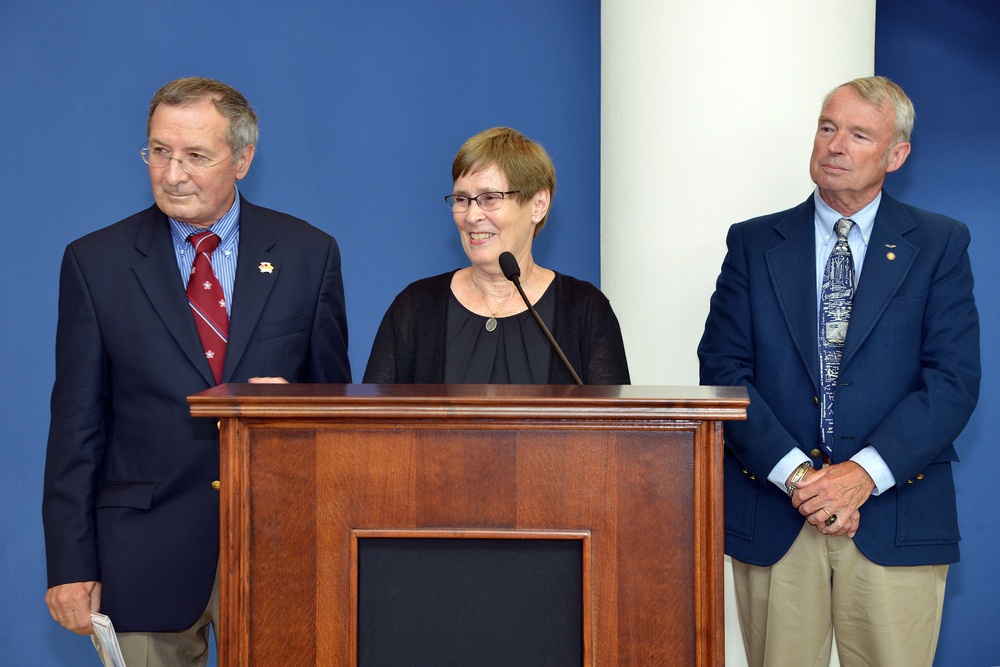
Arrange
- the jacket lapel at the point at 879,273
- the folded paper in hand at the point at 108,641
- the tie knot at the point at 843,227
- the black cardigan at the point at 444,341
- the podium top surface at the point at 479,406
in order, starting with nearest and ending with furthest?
the podium top surface at the point at 479,406, the folded paper in hand at the point at 108,641, the black cardigan at the point at 444,341, the jacket lapel at the point at 879,273, the tie knot at the point at 843,227

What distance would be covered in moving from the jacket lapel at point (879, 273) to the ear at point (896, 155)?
142 mm

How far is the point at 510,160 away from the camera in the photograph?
2.33 m

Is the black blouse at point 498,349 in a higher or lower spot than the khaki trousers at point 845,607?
higher

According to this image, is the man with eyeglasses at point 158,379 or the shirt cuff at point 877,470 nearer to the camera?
the man with eyeglasses at point 158,379

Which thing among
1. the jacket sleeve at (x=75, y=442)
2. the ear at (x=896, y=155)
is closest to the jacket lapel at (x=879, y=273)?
the ear at (x=896, y=155)

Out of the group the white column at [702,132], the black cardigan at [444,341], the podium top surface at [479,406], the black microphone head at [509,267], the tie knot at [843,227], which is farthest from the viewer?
the white column at [702,132]

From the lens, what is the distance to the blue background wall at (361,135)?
3533 millimetres

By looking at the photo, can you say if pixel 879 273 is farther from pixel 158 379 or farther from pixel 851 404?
pixel 158 379

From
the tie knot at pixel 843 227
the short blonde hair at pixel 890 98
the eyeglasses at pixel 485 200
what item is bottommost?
the tie knot at pixel 843 227

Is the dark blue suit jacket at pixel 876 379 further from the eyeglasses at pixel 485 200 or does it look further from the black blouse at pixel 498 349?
the eyeglasses at pixel 485 200

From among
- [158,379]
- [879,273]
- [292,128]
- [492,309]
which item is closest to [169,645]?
[158,379]

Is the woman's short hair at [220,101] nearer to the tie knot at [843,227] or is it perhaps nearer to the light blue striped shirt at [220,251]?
the light blue striped shirt at [220,251]

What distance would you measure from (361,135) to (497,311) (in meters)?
1.54

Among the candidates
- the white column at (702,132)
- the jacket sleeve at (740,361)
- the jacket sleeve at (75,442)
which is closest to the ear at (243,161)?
the jacket sleeve at (75,442)
